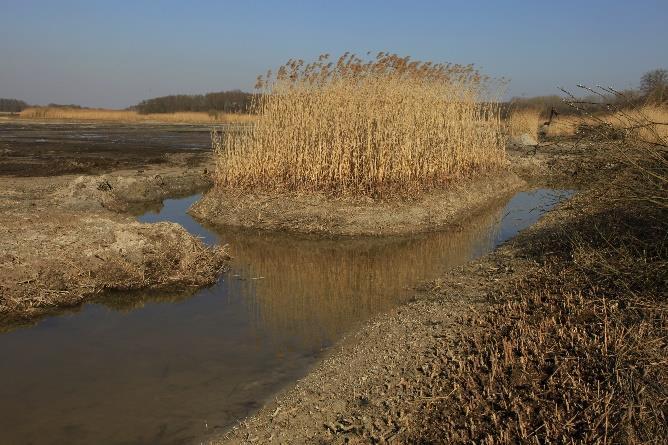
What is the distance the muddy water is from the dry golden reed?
2653mm

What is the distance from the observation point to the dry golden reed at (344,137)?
37.5 ft

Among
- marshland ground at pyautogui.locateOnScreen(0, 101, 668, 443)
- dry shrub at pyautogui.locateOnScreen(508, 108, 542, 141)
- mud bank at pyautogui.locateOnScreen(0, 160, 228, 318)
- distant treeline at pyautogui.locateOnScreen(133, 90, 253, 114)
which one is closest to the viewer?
marshland ground at pyautogui.locateOnScreen(0, 101, 668, 443)

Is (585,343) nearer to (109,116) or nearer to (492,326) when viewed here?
(492,326)

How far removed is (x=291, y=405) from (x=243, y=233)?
689cm

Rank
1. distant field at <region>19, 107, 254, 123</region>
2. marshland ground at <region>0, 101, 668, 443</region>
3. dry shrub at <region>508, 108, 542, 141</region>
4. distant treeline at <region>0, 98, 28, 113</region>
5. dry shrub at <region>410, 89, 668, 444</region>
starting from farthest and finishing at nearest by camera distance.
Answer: distant treeline at <region>0, 98, 28, 113</region> → distant field at <region>19, 107, 254, 123</region> → dry shrub at <region>508, 108, 542, 141</region> → marshland ground at <region>0, 101, 668, 443</region> → dry shrub at <region>410, 89, 668, 444</region>

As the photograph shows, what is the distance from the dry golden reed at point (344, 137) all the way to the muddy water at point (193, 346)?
2.65 metres

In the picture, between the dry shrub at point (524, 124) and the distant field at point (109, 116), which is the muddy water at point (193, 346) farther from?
the distant field at point (109, 116)

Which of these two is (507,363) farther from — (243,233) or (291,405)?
(243,233)

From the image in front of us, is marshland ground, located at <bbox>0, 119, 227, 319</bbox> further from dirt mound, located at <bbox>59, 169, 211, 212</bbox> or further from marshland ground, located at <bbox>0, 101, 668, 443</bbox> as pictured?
dirt mound, located at <bbox>59, 169, 211, 212</bbox>

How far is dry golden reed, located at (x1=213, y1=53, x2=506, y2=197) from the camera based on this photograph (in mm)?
11438

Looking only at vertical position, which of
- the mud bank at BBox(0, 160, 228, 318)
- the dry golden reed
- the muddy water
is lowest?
the muddy water

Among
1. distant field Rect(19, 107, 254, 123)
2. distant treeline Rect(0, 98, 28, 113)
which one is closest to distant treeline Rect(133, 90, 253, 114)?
distant field Rect(19, 107, 254, 123)

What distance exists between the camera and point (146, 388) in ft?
15.4

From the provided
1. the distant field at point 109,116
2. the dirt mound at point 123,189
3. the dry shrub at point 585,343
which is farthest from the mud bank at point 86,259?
the distant field at point 109,116
